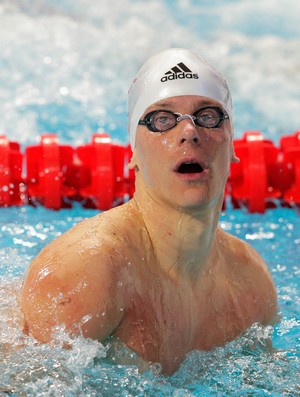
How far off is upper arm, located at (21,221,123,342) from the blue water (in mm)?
43

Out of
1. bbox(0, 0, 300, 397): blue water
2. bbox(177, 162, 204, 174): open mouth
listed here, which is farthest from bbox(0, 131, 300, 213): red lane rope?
bbox(177, 162, 204, 174): open mouth

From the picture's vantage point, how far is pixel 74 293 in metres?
1.92

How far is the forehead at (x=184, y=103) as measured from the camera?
83.7 inches

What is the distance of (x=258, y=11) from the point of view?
7.92m

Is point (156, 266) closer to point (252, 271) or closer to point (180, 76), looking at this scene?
point (252, 271)

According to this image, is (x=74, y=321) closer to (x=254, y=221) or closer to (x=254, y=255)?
(x=254, y=255)

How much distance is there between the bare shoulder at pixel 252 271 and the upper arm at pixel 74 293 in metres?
0.54

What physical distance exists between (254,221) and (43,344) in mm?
2469

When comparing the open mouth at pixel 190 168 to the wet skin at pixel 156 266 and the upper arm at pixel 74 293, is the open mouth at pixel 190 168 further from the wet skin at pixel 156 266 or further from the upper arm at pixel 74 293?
the upper arm at pixel 74 293

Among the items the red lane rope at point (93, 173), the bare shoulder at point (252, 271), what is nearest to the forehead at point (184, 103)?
the bare shoulder at point (252, 271)

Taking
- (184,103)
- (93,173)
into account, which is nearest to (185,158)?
(184,103)

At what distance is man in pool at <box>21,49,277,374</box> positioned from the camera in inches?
76.5

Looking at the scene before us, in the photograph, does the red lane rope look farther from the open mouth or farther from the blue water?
the open mouth

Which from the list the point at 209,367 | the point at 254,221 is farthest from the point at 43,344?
the point at 254,221
